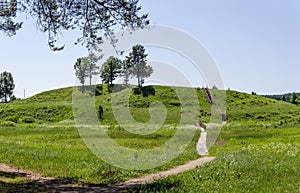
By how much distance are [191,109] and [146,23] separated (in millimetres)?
59029

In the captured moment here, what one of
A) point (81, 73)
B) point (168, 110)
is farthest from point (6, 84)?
point (168, 110)

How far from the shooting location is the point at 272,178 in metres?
14.8

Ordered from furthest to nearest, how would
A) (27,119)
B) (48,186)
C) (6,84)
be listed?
(6,84), (27,119), (48,186)

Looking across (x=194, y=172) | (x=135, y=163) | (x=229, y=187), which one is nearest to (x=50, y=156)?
(x=135, y=163)

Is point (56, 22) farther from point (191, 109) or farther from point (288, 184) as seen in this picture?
point (191, 109)

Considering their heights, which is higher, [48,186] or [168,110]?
[168,110]

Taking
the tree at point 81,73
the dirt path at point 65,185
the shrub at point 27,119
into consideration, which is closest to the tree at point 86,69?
the tree at point 81,73

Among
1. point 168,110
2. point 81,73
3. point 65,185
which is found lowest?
point 65,185

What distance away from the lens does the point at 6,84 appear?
130125mm

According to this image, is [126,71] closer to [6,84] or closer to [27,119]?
[27,119]

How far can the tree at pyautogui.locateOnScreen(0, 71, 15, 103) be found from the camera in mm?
129000

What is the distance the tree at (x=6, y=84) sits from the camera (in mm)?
129000

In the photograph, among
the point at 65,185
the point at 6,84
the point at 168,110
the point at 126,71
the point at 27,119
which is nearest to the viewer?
the point at 65,185

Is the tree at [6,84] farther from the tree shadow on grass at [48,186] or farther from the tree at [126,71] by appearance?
the tree shadow on grass at [48,186]
